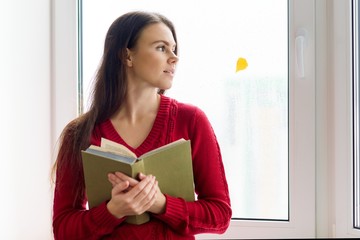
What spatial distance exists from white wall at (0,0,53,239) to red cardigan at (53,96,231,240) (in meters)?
0.43

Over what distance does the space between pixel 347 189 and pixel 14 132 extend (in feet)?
3.57

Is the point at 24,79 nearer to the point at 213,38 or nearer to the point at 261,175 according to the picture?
the point at 213,38

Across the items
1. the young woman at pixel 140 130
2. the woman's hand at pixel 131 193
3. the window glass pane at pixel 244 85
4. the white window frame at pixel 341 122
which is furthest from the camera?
the window glass pane at pixel 244 85

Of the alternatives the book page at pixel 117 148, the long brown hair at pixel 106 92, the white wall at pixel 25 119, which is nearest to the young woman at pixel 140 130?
the long brown hair at pixel 106 92

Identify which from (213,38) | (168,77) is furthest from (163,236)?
(213,38)

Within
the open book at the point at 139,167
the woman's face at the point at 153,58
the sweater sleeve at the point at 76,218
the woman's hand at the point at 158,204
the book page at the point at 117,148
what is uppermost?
the woman's face at the point at 153,58

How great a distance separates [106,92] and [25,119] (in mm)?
531

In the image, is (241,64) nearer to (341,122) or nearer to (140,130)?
(341,122)

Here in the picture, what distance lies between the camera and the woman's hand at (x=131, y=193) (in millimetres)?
1078

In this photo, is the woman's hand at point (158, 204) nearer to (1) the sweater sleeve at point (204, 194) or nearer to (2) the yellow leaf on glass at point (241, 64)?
(1) the sweater sleeve at point (204, 194)

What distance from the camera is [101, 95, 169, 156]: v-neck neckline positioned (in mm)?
1237

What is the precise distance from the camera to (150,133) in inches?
49.7

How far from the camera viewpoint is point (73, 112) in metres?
1.89

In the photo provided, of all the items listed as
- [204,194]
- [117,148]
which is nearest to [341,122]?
[204,194]
